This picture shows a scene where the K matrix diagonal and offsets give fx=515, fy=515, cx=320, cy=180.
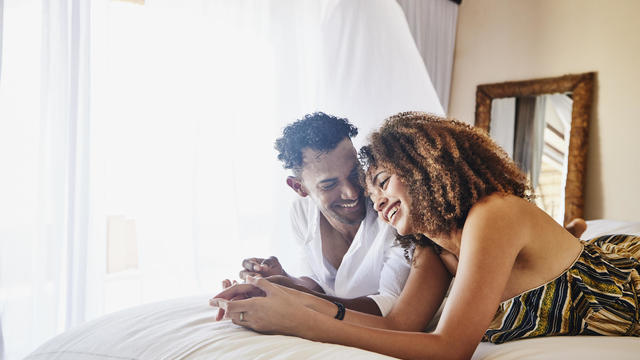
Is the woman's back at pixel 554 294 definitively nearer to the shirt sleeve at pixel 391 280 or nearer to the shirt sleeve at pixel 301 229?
the shirt sleeve at pixel 391 280

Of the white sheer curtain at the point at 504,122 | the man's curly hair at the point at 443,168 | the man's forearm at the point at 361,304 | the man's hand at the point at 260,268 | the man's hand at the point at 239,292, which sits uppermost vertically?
the white sheer curtain at the point at 504,122

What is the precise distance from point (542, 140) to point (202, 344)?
3209mm

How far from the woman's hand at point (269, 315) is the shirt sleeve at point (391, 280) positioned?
40 centimetres

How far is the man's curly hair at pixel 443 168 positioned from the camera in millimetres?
1202

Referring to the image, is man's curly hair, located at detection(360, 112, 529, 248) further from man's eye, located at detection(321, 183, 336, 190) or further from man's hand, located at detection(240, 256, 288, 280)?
man's hand, located at detection(240, 256, 288, 280)

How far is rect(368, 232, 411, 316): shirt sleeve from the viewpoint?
4.62 ft

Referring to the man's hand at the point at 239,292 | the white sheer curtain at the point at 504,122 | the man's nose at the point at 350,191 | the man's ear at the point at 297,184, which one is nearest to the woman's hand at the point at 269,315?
the man's hand at the point at 239,292

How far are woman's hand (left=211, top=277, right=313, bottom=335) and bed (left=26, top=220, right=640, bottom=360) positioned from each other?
0.07 feet


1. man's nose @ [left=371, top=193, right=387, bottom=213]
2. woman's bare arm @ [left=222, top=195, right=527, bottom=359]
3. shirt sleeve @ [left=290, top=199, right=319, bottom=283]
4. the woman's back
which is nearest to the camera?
woman's bare arm @ [left=222, top=195, right=527, bottom=359]

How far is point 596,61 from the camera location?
3379mm

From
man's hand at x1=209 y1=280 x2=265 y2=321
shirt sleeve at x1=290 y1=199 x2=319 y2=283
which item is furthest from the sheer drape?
man's hand at x1=209 y1=280 x2=265 y2=321

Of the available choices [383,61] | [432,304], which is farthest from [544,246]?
[383,61]

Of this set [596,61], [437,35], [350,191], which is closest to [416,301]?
[350,191]

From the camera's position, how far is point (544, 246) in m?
1.20
